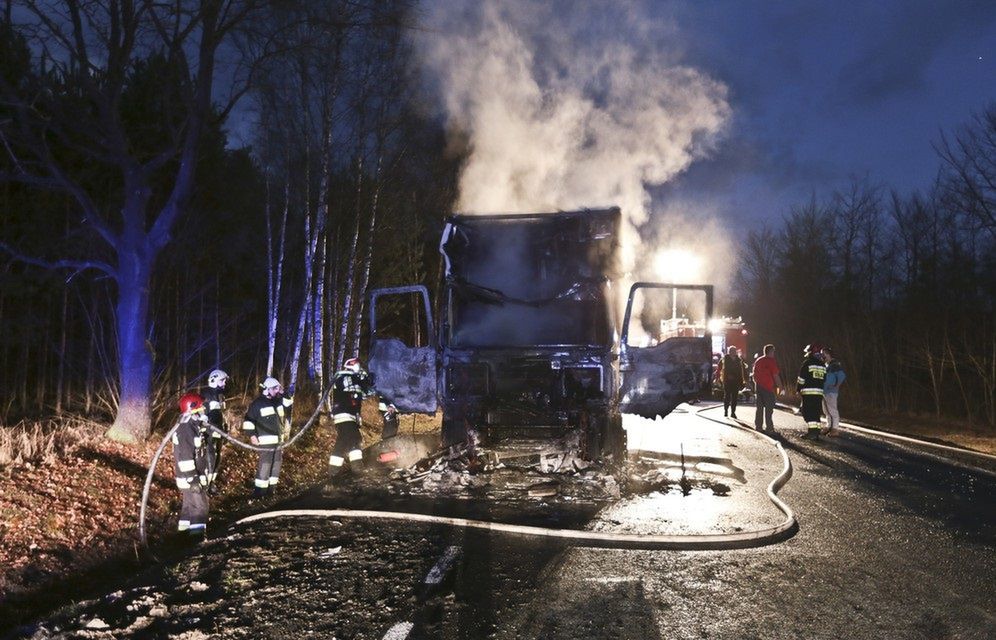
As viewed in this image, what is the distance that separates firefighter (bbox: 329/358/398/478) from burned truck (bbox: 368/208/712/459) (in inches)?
8.6

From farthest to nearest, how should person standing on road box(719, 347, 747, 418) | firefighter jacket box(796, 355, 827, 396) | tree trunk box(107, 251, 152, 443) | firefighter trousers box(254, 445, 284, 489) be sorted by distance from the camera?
person standing on road box(719, 347, 747, 418)
firefighter jacket box(796, 355, 827, 396)
tree trunk box(107, 251, 152, 443)
firefighter trousers box(254, 445, 284, 489)

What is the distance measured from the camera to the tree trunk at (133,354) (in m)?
8.93

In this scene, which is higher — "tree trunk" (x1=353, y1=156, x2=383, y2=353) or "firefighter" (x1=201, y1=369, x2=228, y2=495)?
"tree trunk" (x1=353, y1=156, x2=383, y2=353)

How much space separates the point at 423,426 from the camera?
53.8 ft

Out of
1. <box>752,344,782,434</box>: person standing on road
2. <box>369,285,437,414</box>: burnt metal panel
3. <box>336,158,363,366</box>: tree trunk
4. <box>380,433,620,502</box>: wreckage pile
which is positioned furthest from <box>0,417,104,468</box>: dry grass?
<box>752,344,782,434</box>: person standing on road

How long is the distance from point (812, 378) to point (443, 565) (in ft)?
34.0

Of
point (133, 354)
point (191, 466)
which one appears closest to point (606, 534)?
point (191, 466)

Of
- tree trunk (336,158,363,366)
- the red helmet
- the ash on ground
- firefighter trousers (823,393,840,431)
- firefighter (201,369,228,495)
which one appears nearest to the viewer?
the red helmet

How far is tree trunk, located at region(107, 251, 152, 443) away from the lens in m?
8.93

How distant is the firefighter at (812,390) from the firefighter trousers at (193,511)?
35.6ft

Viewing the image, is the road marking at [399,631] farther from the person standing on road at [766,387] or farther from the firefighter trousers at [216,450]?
the person standing on road at [766,387]

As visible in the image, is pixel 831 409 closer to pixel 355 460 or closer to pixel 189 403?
pixel 355 460

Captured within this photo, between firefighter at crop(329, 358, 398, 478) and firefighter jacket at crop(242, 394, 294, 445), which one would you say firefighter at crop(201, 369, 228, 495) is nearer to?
firefighter jacket at crop(242, 394, 294, 445)

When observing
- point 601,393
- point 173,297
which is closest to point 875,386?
point 601,393
